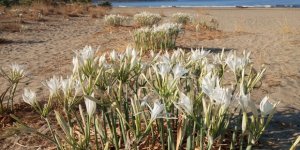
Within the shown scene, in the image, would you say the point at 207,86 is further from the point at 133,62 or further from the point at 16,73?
the point at 16,73

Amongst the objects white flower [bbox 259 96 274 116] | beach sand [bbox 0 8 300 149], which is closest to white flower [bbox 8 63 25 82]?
beach sand [bbox 0 8 300 149]

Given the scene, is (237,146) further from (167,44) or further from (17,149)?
(167,44)

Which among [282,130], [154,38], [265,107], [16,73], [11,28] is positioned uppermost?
[265,107]

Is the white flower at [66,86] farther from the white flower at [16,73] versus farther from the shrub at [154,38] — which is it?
the shrub at [154,38]

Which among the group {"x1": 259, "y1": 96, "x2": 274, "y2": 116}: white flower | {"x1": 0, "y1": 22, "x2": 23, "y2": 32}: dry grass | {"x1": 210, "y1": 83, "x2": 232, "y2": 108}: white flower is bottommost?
{"x1": 0, "y1": 22, "x2": 23, "y2": 32}: dry grass

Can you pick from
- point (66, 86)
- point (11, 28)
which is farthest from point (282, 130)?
point (11, 28)

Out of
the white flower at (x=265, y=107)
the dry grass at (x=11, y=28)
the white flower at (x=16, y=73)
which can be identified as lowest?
the dry grass at (x=11, y=28)

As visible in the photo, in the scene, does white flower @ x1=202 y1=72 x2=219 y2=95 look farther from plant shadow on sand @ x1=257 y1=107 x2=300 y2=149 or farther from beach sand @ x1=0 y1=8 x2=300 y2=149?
plant shadow on sand @ x1=257 y1=107 x2=300 y2=149

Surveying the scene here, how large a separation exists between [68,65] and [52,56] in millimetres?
1247

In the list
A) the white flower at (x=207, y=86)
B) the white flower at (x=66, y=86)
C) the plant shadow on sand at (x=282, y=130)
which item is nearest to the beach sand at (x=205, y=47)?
the plant shadow on sand at (x=282, y=130)

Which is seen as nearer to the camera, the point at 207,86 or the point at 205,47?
the point at 207,86

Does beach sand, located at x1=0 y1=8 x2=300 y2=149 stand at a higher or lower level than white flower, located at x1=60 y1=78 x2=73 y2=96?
lower

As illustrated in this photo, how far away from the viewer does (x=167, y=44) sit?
7.03m

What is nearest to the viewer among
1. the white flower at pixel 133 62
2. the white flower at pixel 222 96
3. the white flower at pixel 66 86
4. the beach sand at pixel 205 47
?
the white flower at pixel 222 96
